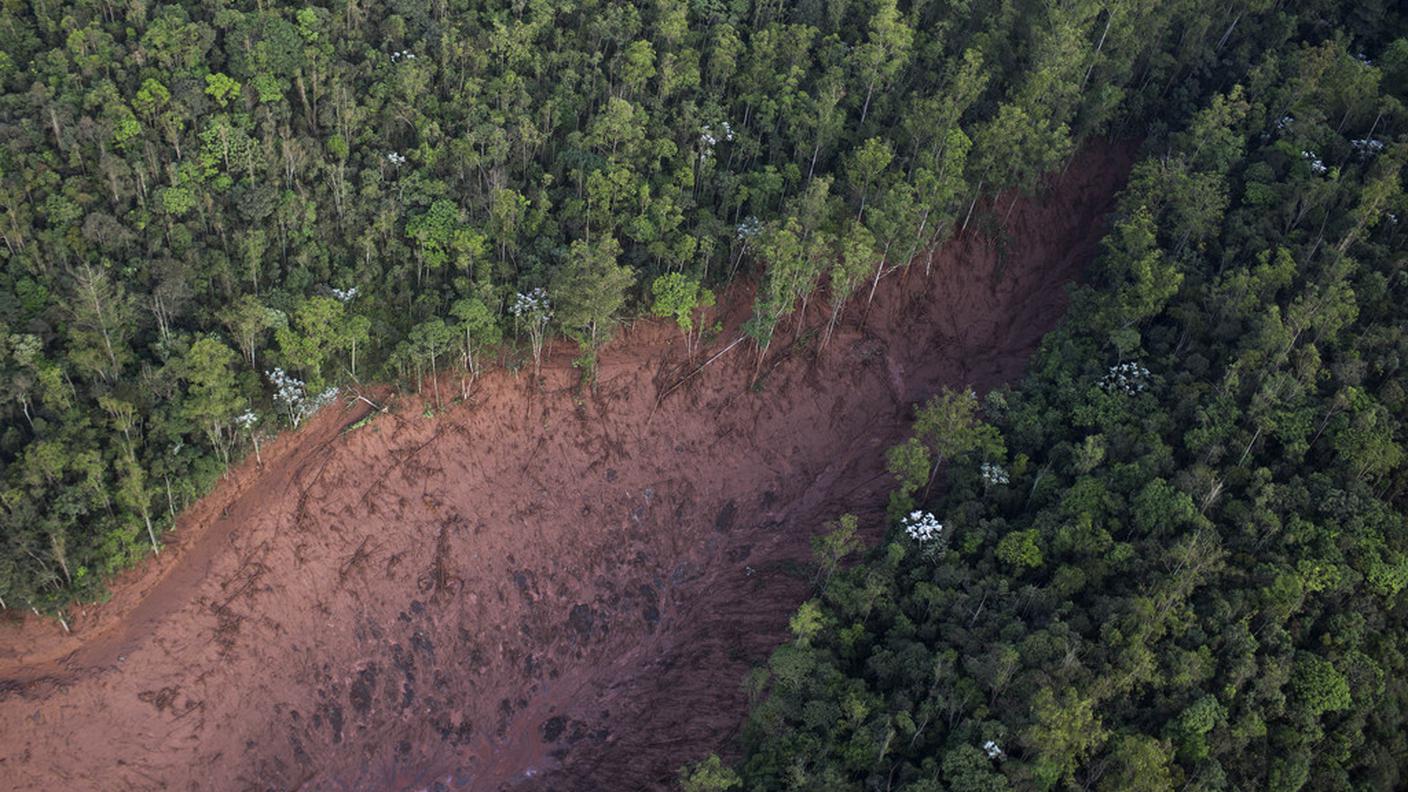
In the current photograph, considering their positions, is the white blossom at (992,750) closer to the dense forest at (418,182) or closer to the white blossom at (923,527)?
the white blossom at (923,527)

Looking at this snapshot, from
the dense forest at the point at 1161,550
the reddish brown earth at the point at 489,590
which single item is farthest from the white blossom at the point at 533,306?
the dense forest at the point at 1161,550

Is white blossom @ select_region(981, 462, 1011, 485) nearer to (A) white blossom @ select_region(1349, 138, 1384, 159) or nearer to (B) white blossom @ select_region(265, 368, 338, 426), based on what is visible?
(B) white blossom @ select_region(265, 368, 338, 426)

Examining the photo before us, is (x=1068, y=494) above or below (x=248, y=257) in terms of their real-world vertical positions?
below

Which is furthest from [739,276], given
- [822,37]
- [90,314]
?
[90,314]

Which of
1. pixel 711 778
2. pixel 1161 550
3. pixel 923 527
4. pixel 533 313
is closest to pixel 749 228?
pixel 533 313

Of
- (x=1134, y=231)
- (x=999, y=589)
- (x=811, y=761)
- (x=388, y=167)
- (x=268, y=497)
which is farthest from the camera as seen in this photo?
(x=1134, y=231)

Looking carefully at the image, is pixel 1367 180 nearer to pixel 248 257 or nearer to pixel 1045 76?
pixel 1045 76
